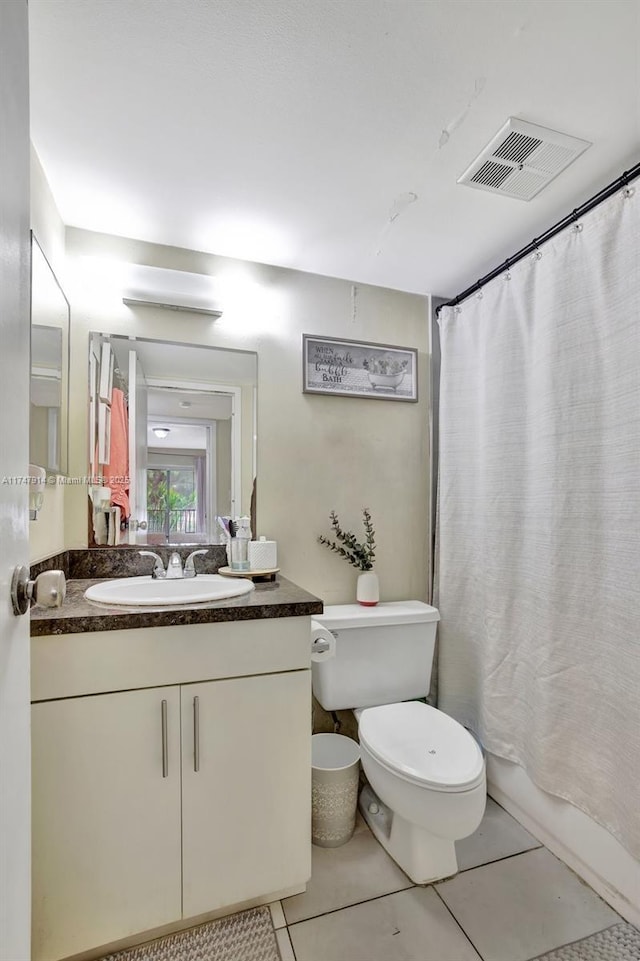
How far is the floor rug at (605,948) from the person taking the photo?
1.14 metres

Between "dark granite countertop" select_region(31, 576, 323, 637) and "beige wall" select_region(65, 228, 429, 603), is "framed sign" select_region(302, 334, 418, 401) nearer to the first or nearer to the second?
"beige wall" select_region(65, 228, 429, 603)

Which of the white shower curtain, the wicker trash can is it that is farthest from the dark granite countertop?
the white shower curtain

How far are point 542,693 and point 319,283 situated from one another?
1809 millimetres

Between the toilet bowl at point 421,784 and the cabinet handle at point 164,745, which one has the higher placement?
the cabinet handle at point 164,745

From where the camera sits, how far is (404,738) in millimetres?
1453

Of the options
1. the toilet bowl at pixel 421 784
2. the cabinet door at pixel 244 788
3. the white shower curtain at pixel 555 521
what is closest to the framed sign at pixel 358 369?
the white shower curtain at pixel 555 521

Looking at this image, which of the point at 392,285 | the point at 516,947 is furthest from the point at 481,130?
the point at 516,947

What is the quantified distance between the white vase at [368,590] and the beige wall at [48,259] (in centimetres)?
115

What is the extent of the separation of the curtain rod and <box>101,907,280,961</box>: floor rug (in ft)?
7.42

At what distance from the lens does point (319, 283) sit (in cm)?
196

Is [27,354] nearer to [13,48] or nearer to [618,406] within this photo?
[13,48]

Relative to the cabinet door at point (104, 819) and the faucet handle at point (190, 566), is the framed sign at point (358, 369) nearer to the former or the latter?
the faucet handle at point (190, 566)

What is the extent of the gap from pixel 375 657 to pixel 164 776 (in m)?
0.84

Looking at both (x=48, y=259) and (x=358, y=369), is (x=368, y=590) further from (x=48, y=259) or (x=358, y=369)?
(x=48, y=259)
